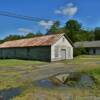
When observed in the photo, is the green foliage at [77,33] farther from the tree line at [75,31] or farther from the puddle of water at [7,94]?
the puddle of water at [7,94]

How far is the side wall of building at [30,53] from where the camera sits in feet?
110

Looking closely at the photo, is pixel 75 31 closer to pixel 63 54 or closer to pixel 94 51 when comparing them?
pixel 94 51

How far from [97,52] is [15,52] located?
77.9 feet

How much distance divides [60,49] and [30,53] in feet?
17.6

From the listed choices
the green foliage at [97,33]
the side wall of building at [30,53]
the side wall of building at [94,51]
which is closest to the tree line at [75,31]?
the green foliage at [97,33]

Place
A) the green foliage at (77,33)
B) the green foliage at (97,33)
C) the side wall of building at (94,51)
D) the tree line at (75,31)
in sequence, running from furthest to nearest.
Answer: the green foliage at (97,33)
the tree line at (75,31)
the green foliage at (77,33)
the side wall of building at (94,51)

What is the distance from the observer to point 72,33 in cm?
6631

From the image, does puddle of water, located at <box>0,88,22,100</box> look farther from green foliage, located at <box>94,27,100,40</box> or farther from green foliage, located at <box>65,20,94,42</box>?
green foliage, located at <box>94,27,100,40</box>

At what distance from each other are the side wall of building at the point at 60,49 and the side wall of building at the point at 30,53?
897 millimetres

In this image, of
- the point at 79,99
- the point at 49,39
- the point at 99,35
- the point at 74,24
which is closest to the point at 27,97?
the point at 79,99

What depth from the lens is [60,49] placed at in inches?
1377

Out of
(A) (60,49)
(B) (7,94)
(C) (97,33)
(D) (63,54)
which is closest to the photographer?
(B) (7,94)

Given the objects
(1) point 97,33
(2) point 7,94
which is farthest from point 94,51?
(2) point 7,94

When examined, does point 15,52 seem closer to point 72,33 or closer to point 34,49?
point 34,49
